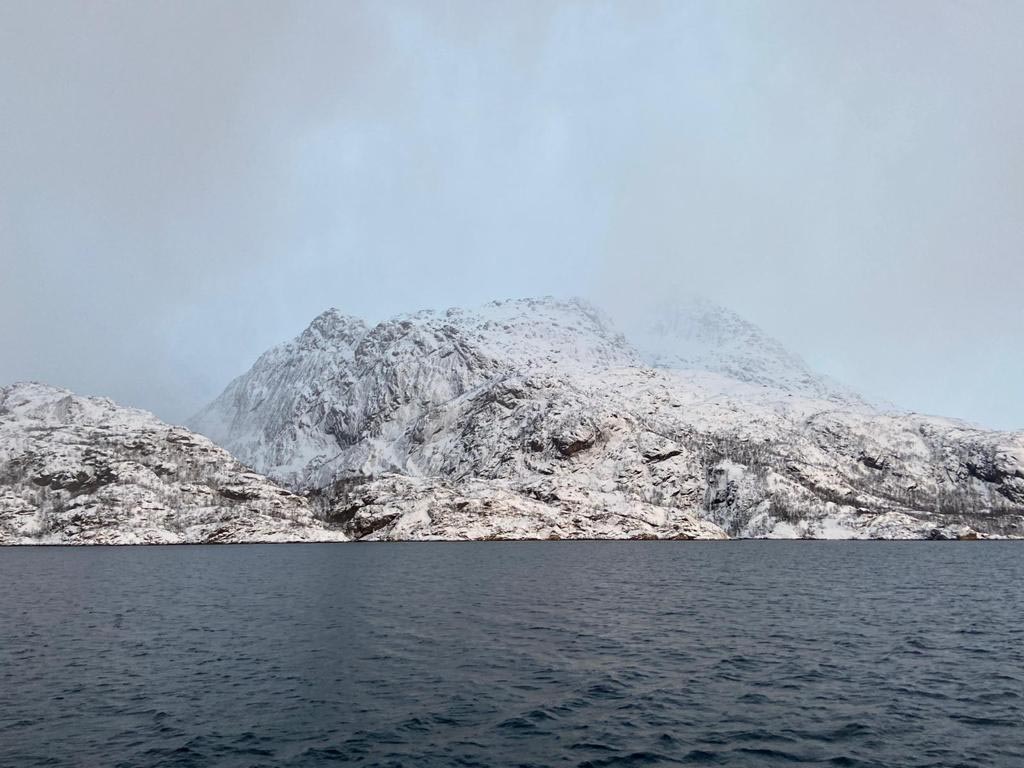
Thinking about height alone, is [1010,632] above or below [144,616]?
above

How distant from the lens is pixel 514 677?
150 feet

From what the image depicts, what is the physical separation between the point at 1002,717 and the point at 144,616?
7814 centimetres

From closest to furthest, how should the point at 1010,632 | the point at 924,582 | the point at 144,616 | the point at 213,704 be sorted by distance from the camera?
the point at 213,704 → the point at 1010,632 → the point at 144,616 → the point at 924,582

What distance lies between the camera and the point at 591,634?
202 feet

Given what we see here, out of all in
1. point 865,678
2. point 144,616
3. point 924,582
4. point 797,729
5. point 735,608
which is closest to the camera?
point 797,729

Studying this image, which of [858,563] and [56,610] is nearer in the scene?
[56,610]

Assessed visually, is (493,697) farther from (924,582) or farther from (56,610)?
(924,582)

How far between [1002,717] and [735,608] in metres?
42.8

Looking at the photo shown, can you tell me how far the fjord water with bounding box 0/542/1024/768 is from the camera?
31609mm

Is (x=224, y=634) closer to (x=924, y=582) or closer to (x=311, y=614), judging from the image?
(x=311, y=614)

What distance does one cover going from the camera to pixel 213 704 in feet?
129

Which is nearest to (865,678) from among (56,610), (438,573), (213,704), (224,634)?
(213,704)

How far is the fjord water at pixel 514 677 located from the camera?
1244 inches

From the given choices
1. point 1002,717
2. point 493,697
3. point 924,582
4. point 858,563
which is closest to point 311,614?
point 493,697
